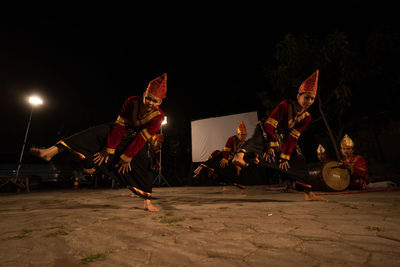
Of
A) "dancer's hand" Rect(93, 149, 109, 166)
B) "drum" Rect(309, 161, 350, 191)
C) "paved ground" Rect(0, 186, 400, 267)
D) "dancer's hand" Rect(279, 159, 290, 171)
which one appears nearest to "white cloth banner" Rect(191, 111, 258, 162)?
"drum" Rect(309, 161, 350, 191)

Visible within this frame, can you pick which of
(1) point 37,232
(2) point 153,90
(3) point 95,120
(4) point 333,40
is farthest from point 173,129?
(1) point 37,232

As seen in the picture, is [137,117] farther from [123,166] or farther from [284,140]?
[284,140]

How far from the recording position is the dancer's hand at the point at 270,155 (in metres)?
2.95

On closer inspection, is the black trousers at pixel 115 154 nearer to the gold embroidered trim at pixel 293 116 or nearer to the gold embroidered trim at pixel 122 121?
the gold embroidered trim at pixel 122 121

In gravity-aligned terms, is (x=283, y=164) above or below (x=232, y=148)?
below

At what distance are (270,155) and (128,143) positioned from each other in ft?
6.76

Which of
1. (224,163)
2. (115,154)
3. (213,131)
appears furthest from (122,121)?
(213,131)

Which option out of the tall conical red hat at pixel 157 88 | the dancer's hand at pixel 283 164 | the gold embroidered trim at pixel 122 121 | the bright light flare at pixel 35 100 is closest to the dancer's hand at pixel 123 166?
the gold embroidered trim at pixel 122 121

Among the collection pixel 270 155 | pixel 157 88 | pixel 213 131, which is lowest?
pixel 270 155

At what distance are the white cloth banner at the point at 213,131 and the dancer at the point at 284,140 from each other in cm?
579

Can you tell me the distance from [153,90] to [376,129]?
9336 millimetres

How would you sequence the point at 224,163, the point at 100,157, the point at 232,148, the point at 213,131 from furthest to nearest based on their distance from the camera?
the point at 213,131
the point at 232,148
the point at 224,163
the point at 100,157

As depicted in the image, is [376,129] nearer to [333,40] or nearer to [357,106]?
[357,106]

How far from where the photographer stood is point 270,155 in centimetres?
297
